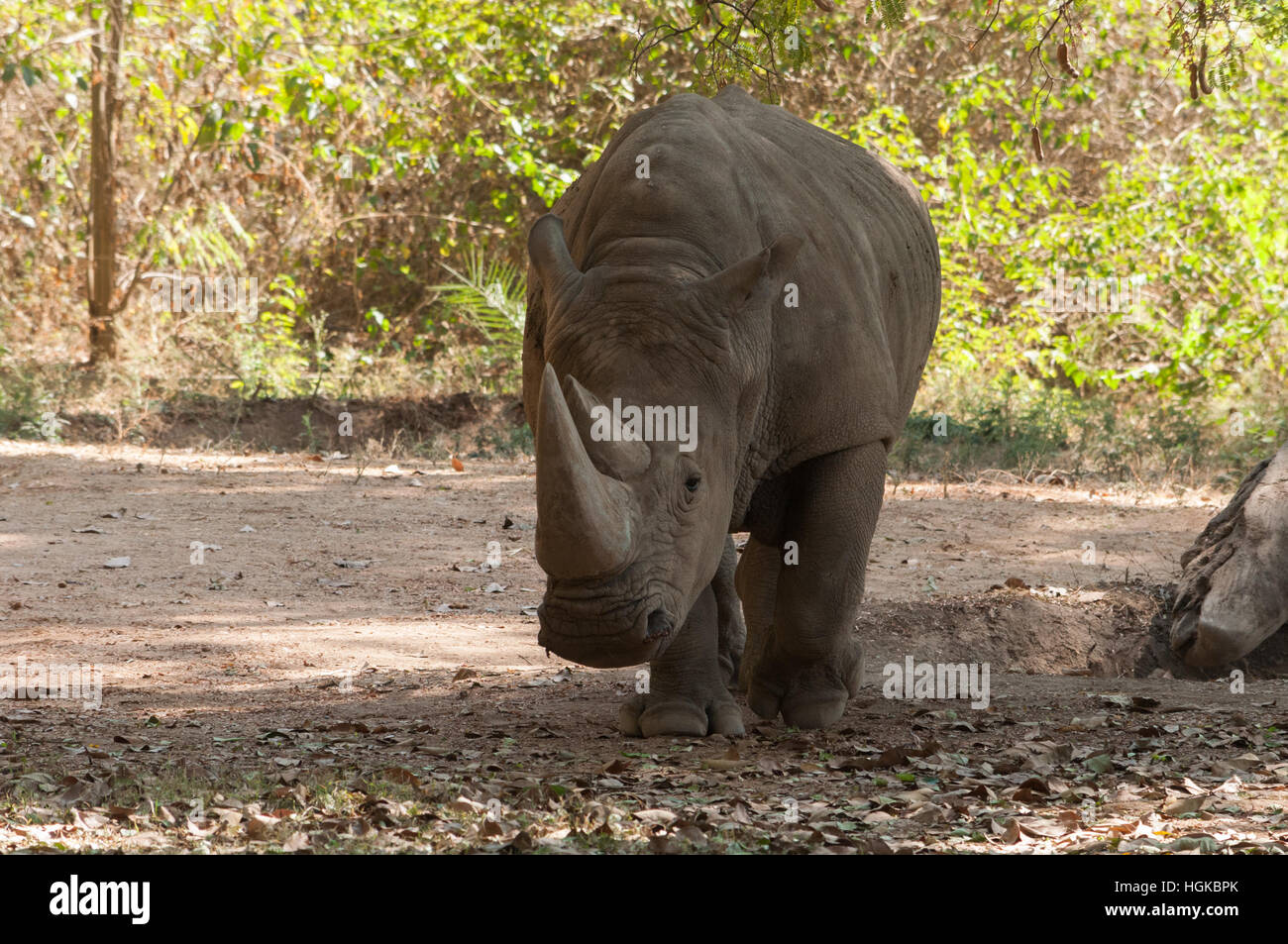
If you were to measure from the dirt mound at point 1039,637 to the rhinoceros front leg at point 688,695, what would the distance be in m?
1.92

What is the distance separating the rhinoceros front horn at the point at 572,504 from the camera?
12.8 ft

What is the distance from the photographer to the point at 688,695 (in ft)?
18.4

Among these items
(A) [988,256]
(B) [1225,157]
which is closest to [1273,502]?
(B) [1225,157]

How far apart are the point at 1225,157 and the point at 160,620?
1235 cm

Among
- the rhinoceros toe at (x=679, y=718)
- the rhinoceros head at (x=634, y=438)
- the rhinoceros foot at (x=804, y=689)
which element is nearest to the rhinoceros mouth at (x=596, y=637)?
the rhinoceros head at (x=634, y=438)

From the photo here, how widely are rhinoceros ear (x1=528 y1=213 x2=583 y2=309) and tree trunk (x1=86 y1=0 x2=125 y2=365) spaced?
11.1 m

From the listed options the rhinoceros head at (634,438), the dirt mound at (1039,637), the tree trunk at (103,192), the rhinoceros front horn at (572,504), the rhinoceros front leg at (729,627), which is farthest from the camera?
the tree trunk at (103,192)

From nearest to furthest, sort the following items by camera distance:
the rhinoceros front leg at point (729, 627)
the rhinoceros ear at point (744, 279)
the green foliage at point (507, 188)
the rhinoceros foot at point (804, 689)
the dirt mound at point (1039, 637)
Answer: the rhinoceros ear at point (744, 279) → the rhinoceros foot at point (804, 689) → the rhinoceros front leg at point (729, 627) → the dirt mound at point (1039, 637) → the green foliage at point (507, 188)

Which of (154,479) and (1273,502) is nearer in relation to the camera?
(1273,502)

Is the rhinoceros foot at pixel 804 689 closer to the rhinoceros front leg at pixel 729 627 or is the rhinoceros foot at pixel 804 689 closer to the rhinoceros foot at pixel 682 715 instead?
the rhinoceros foot at pixel 682 715

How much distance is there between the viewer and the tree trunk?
14.8m

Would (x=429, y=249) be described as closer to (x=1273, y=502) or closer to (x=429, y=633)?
(x=429, y=633)

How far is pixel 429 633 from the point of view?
7.49 m

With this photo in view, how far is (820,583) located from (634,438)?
138 cm
